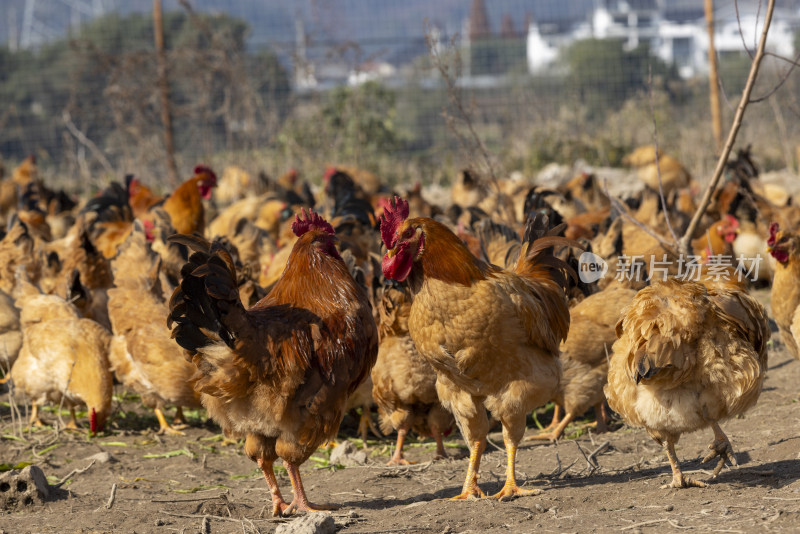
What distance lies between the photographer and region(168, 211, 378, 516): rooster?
382 centimetres

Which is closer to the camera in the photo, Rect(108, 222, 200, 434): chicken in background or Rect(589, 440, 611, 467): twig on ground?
Rect(589, 440, 611, 467): twig on ground

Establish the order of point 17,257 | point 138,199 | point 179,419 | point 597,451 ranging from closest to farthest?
point 597,451
point 179,419
point 17,257
point 138,199

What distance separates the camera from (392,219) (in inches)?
165

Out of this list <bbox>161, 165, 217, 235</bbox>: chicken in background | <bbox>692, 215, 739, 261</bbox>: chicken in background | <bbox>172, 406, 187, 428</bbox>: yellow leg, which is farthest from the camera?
<bbox>161, 165, 217, 235</bbox>: chicken in background

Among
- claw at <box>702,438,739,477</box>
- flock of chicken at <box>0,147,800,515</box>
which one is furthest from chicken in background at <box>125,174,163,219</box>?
claw at <box>702,438,739,477</box>

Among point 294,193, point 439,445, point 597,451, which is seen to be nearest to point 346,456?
point 439,445

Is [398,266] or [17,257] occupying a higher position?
[398,266]

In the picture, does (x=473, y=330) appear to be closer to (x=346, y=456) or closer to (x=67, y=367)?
(x=346, y=456)

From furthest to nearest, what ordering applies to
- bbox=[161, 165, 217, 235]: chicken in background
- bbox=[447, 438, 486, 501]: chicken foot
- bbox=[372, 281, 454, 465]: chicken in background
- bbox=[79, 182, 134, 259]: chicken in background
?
bbox=[79, 182, 134, 259]: chicken in background
bbox=[161, 165, 217, 235]: chicken in background
bbox=[372, 281, 454, 465]: chicken in background
bbox=[447, 438, 486, 501]: chicken foot

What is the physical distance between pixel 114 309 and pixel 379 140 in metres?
11.8

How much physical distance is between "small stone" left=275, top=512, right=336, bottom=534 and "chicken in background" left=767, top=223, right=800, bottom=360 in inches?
138

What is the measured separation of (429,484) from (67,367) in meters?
2.90

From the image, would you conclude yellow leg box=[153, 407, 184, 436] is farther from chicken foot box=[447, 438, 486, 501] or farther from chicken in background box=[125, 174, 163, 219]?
chicken in background box=[125, 174, 163, 219]

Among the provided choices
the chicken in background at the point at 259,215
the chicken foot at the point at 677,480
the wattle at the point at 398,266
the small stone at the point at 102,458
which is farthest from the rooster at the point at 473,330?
the chicken in background at the point at 259,215
